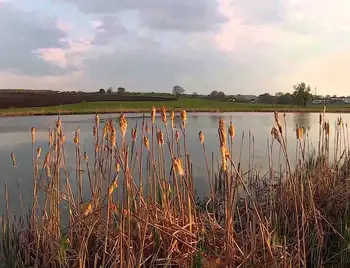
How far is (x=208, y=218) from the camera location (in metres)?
3.51

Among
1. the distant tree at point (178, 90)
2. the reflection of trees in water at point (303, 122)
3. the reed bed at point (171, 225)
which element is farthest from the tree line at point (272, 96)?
the reed bed at point (171, 225)

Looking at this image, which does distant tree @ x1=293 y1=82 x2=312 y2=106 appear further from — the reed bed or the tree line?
the reed bed

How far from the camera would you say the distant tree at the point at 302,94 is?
66188mm

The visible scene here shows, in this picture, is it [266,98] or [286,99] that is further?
[286,99]

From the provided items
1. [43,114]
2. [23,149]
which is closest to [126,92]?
[43,114]

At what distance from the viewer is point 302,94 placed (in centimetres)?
6806

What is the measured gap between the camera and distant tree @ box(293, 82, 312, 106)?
6619 cm

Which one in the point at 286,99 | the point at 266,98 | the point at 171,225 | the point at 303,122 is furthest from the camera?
the point at 286,99

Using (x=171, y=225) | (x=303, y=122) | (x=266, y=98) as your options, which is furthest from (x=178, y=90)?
(x=171, y=225)

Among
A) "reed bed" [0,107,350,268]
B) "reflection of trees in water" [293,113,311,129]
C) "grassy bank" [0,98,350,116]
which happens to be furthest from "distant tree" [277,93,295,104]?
"reed bed" [0,107,350,268]

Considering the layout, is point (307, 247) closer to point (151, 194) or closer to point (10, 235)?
point (151, 194)

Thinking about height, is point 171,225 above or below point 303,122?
above

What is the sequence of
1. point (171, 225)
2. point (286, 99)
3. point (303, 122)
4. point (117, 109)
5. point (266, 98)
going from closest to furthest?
point (171, 225)
point (303, 122)
point (117, 109)
point (266, 98)
point (286, 99)

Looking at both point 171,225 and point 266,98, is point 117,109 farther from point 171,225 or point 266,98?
point 171,225
